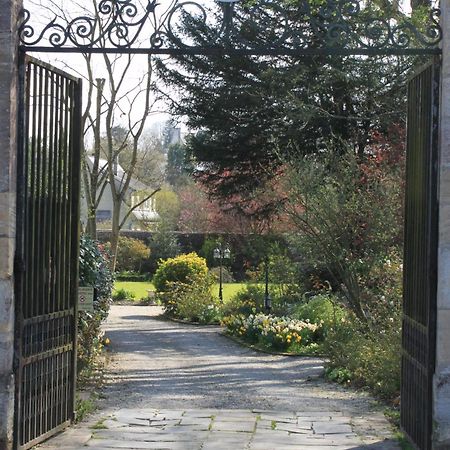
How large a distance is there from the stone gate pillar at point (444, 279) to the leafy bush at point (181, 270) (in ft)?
65.5

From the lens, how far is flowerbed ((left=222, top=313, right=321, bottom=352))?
16.3 meters

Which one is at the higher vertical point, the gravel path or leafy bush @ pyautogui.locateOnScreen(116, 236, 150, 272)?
leafy bush @ pyautogui.locateOnScreen(116, 236, 150, 272)

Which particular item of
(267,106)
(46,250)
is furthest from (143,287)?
(46,250)

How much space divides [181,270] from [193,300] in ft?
9.14

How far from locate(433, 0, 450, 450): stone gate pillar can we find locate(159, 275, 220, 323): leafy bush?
16456mm

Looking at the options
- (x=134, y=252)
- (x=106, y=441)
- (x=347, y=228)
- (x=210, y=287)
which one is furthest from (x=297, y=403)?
(x=134, y=252)

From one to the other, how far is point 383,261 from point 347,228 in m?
1.11

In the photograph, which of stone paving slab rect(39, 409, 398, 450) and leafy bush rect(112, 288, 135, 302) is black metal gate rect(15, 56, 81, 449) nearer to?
stone paving slab rect(39, 409, 398, 450)

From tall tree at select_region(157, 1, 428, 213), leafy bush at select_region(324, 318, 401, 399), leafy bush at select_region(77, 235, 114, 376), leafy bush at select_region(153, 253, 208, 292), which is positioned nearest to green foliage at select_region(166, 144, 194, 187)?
leafy bush at select_region(153, 253, 208, 292)

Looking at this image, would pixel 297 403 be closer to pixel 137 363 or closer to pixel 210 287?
pixel 137 363

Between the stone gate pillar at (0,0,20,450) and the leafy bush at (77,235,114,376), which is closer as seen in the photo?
the stone gate pillar at (0,0,20,450)

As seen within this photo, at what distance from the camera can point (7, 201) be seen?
23.3ft

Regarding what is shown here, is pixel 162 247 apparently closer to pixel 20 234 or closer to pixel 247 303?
pixel 247 303

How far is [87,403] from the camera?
9.90m
